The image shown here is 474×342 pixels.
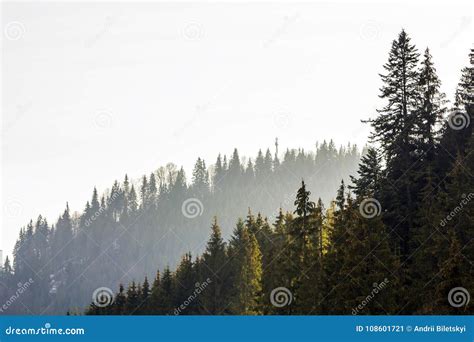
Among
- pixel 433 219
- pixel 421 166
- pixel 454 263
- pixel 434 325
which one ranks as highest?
pixel 421 166

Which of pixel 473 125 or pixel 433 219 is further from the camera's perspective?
pixel 473 125

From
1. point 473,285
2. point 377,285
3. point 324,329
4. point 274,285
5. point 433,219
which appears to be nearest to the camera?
point 324,329

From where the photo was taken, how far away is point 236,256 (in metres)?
74.6

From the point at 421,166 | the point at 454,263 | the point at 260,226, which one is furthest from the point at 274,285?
the point at 260,226

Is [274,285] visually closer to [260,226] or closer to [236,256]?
[236,256]

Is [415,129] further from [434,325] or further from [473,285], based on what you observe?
[434,325]

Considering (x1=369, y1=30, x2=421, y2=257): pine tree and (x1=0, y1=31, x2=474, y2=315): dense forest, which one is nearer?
(x1=0, y1=31, x2=474, y2=315): dense forest

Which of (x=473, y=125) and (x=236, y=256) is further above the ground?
(x=473, y=125)

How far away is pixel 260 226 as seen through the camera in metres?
82.2

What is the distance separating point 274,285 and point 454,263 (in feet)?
63.0

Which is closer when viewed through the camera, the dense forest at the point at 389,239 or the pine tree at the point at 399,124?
the dense forest at the point at 389,239

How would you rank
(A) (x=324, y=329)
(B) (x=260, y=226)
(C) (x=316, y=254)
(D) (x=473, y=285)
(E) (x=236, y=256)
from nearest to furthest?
(A) (x=324, y=329) → (D) (x=473, y=285) → (C) (x=316, y=254) → (E) (x=236, y=256) → (B) (x=260, y=226)

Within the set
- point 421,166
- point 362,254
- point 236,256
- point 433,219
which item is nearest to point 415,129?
point 421,166

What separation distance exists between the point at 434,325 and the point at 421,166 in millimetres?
33427
